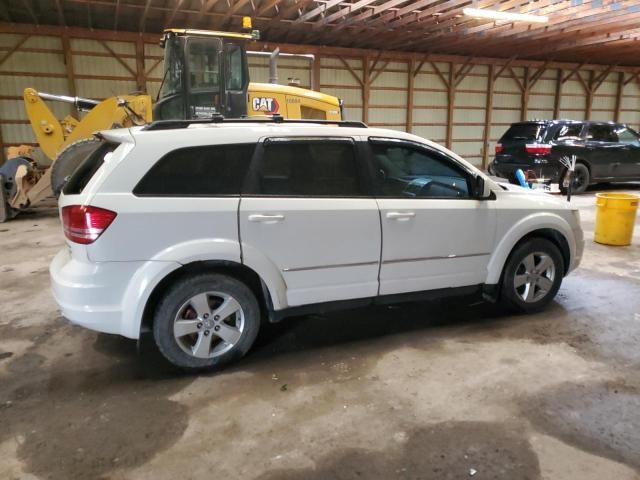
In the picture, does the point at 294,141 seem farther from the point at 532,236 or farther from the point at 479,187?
the point at 532,236

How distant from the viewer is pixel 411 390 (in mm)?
3029

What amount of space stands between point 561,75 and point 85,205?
19593mm

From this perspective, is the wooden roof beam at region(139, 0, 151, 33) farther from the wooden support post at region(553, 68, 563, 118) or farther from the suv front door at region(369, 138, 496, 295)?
the wooden support post at region(553, 68, 563, 118)

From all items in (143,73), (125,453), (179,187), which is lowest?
(125,453)

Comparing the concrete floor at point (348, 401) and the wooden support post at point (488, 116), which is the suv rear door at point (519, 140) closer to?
the wooden support post at point (488, 116)

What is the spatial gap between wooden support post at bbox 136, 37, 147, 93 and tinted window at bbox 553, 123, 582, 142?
34.2ft

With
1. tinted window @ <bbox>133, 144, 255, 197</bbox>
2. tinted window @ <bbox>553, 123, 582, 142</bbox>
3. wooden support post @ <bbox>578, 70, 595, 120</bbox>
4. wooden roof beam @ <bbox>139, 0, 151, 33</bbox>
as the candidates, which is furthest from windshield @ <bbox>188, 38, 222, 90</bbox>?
wooden support post @ <bbox>578, 70, 595, 120</bbox>

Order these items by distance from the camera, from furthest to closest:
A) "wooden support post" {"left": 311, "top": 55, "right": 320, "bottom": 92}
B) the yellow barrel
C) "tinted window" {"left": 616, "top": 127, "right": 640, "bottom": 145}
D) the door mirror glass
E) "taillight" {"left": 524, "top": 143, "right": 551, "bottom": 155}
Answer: "wooden support post" {"left": 311, "top": 55, "right": 320, "bottom": 92} < "tinted window" {"left": 616, "top": 127, "right": 640, "bottom": 145} < "taillight" {"left": 524, "top": 143, "right": 551, "bottom": 155} < the yellow barrel < the door mirror glass

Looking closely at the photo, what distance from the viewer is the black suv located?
10.7 metres

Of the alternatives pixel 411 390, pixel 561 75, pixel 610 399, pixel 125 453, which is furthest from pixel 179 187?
pixel 561 75

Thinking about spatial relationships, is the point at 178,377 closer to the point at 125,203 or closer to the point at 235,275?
the point at 235,275

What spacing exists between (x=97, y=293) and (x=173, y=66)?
18.3 feet

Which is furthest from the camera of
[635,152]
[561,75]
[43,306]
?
[561,75]

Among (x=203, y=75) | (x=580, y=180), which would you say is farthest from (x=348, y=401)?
(x=580, y=180)
